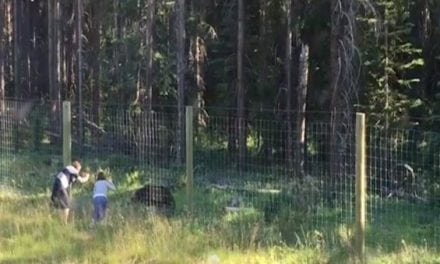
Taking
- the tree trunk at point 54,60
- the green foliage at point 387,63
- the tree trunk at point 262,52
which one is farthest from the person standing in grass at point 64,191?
the tree trunk at point 54,60

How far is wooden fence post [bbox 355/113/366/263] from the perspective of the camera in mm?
8727

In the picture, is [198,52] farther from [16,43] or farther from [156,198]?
[156,198]

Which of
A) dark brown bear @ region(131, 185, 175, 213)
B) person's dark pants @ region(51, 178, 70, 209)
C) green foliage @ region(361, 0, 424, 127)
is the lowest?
dark brown bear @ region(131, 185, 175, 213)

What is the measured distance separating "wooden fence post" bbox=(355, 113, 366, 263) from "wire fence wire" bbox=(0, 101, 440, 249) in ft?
1.60

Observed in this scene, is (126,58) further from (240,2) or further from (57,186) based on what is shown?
(57,186)

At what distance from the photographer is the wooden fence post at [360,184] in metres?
8.73

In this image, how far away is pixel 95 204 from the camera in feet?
35.7

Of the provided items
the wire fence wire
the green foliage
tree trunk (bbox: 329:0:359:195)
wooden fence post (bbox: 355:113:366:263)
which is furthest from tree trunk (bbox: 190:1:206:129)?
wooden fence post (bbox: 355:113:366:263)

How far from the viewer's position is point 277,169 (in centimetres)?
1894

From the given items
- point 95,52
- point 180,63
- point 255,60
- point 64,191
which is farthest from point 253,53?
point 64,191

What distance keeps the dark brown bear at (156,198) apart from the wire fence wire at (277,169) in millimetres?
408

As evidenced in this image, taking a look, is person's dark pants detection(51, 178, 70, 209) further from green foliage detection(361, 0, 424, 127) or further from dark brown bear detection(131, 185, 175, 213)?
green foliage detection(361, 0, 424, 127)

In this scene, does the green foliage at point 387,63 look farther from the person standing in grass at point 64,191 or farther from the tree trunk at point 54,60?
the tree trunk at point 54,60

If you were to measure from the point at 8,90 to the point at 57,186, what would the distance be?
32141 mm
